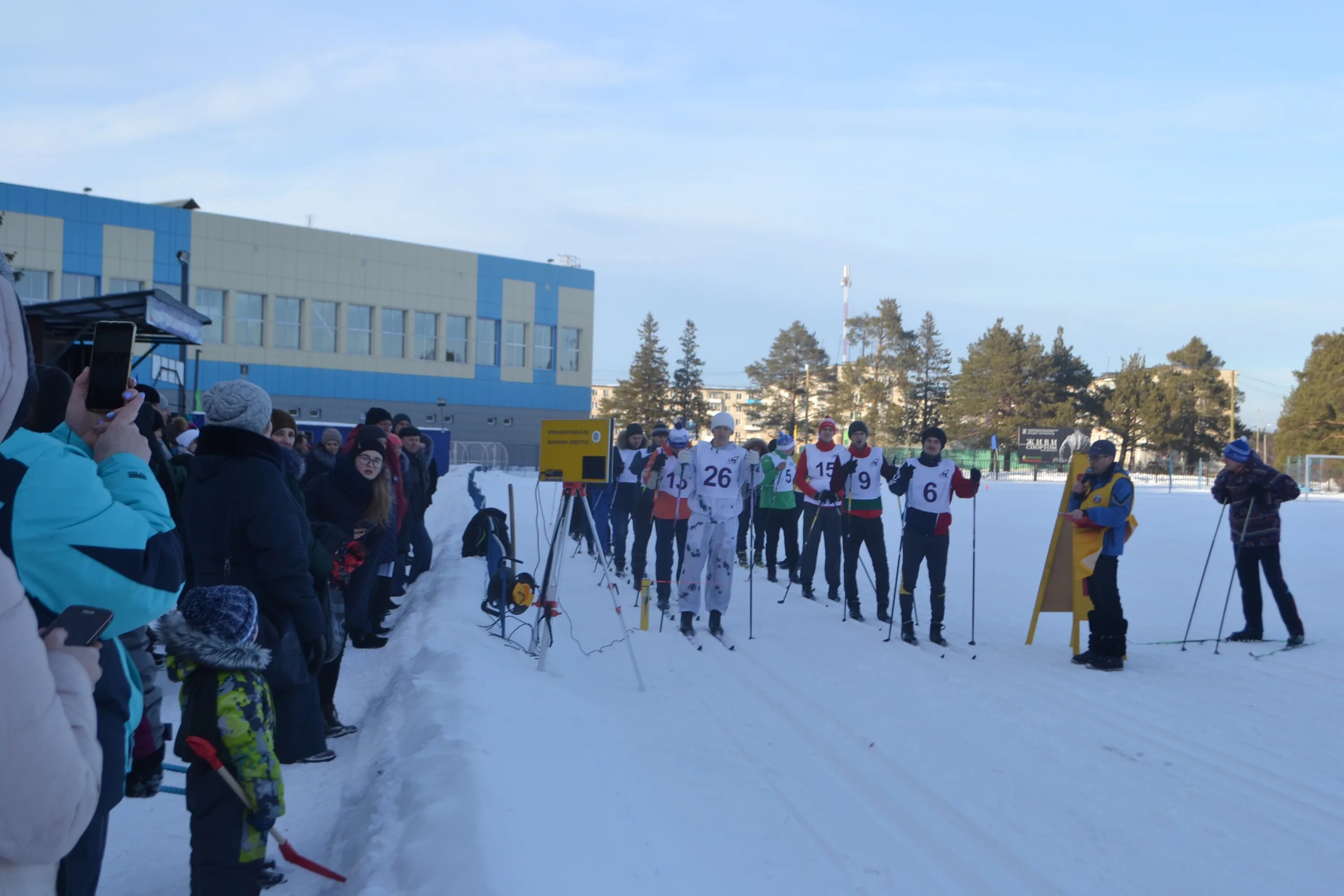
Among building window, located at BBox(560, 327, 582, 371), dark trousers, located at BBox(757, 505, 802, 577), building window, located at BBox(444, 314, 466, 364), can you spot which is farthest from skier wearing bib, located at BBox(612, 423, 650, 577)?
building window, located at BBox(560, 327, 582, 371)

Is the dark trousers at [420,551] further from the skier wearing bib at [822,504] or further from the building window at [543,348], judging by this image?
A: the building window at [543,348]

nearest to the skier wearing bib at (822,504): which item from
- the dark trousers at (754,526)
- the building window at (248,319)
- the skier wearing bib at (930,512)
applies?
the dark trousers at (754,526)

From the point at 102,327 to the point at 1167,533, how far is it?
20310mm

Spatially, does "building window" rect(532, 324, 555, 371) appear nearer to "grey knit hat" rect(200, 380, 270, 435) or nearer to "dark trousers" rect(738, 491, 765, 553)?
"dark trousers" rect(738, 491, 765, 553)

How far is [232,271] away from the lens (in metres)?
49.3

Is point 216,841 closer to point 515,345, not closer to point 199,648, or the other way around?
point 199,648

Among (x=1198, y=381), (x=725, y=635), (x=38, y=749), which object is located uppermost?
(x=1198, y=381)

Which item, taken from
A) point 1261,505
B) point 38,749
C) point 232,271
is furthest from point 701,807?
point 232,271

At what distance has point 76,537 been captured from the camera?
82.7 inches

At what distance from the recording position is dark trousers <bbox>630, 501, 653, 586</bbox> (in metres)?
12.4

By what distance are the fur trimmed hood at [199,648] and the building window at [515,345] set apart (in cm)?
5436

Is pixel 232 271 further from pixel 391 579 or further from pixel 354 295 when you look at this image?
pixel 391 579

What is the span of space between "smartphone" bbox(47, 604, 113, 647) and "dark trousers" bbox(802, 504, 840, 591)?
10.9m

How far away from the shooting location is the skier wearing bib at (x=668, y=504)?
10.8m
